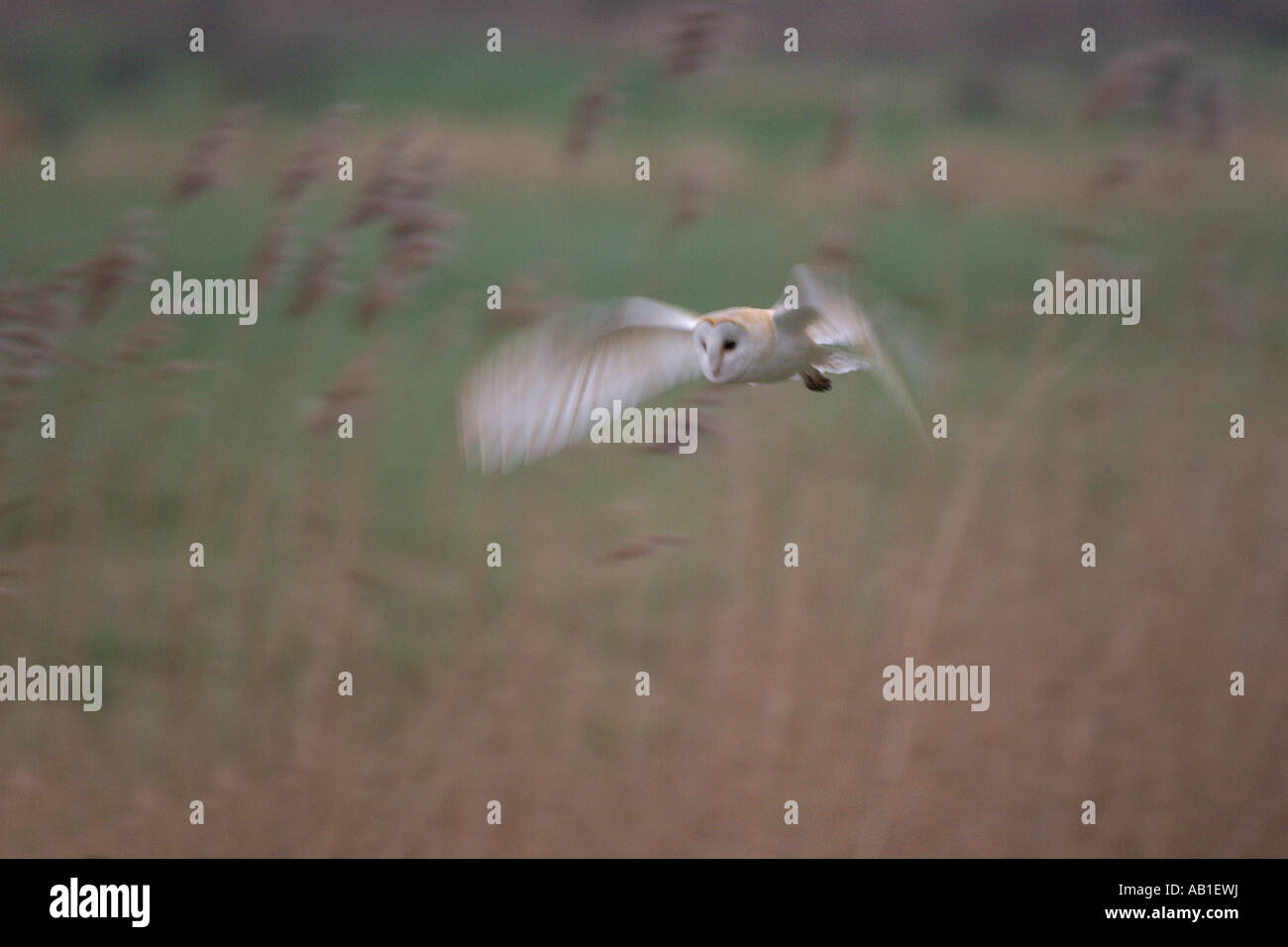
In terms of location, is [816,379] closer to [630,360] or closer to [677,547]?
[630,360]

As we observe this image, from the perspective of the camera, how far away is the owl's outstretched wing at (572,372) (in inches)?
34.0

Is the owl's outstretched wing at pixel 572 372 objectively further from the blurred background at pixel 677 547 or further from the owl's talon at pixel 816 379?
the blurred background at pixel 677 547

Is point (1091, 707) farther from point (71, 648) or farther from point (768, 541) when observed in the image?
point (71, 648)

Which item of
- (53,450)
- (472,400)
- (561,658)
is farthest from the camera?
(561,658)

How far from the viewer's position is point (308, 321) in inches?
64.4

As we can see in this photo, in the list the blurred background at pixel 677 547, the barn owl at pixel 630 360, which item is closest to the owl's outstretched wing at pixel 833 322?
the barn owl at pixel 630 360

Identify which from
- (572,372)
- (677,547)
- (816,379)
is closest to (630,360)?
(572,372)

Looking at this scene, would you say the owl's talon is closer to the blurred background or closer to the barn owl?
the barn owl

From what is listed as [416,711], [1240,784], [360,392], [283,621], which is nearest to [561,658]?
[416,711]

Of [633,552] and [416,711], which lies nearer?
[633,552]

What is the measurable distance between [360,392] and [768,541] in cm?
61

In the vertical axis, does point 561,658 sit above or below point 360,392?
below

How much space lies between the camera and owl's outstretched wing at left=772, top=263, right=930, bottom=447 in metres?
0.83

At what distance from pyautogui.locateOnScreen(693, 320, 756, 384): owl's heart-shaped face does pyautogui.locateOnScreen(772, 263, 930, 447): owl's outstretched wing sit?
0.08 meters
